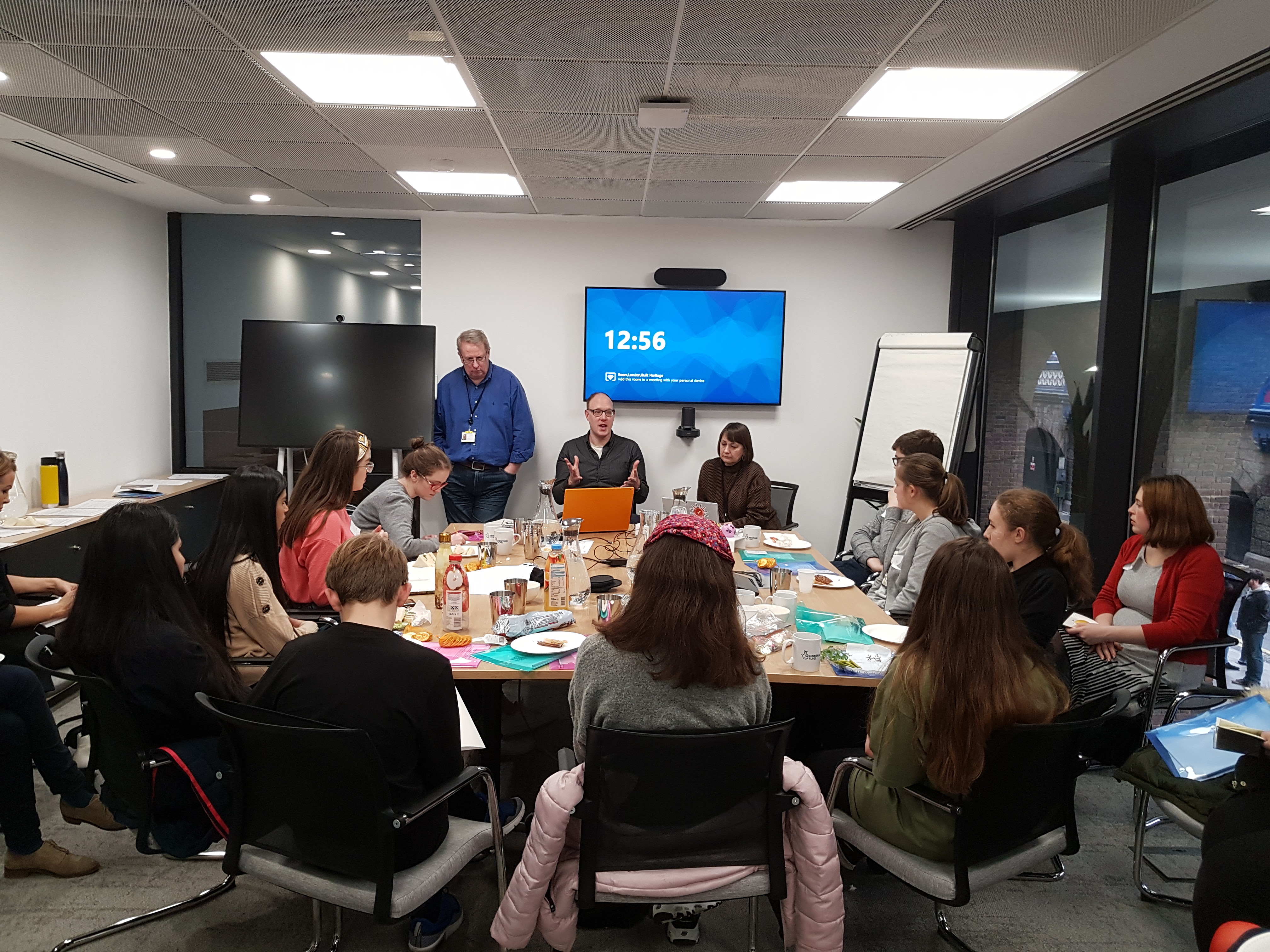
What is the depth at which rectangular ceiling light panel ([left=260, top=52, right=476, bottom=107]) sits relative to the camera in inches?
121

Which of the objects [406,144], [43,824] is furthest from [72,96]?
[43,824]

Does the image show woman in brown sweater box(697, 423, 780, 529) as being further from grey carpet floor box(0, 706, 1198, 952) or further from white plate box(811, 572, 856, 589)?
grey carpet floor box(0, 706, 1198, 952)

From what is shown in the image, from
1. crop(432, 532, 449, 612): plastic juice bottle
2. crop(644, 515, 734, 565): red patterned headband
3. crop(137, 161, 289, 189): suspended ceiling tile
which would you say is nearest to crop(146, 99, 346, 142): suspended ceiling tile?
crop(137, 161, 289, 189): suspended ceiling tile

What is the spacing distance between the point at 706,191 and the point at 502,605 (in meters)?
3.23

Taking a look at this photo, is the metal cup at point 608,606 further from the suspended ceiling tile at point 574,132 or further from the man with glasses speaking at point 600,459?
the man with glasses speaking at point 600,459

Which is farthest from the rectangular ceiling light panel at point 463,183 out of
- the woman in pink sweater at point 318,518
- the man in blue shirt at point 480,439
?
the woman in pink sweater at point 318,518

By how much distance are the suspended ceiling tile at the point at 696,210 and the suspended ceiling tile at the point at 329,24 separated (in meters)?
2.82

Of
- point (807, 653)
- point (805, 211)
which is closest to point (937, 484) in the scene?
point (807, 653)

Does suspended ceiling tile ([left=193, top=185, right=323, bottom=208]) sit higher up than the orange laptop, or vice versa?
suspended ceiling tile ([left=193, top=185, right=323, bottom=208])

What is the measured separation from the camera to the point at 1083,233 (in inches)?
195

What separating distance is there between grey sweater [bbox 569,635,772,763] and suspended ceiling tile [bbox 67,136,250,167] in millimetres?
3718

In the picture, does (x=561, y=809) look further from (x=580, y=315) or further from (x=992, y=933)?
(x=580, y=315)

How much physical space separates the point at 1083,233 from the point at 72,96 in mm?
5177

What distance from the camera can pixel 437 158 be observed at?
14.6ft
